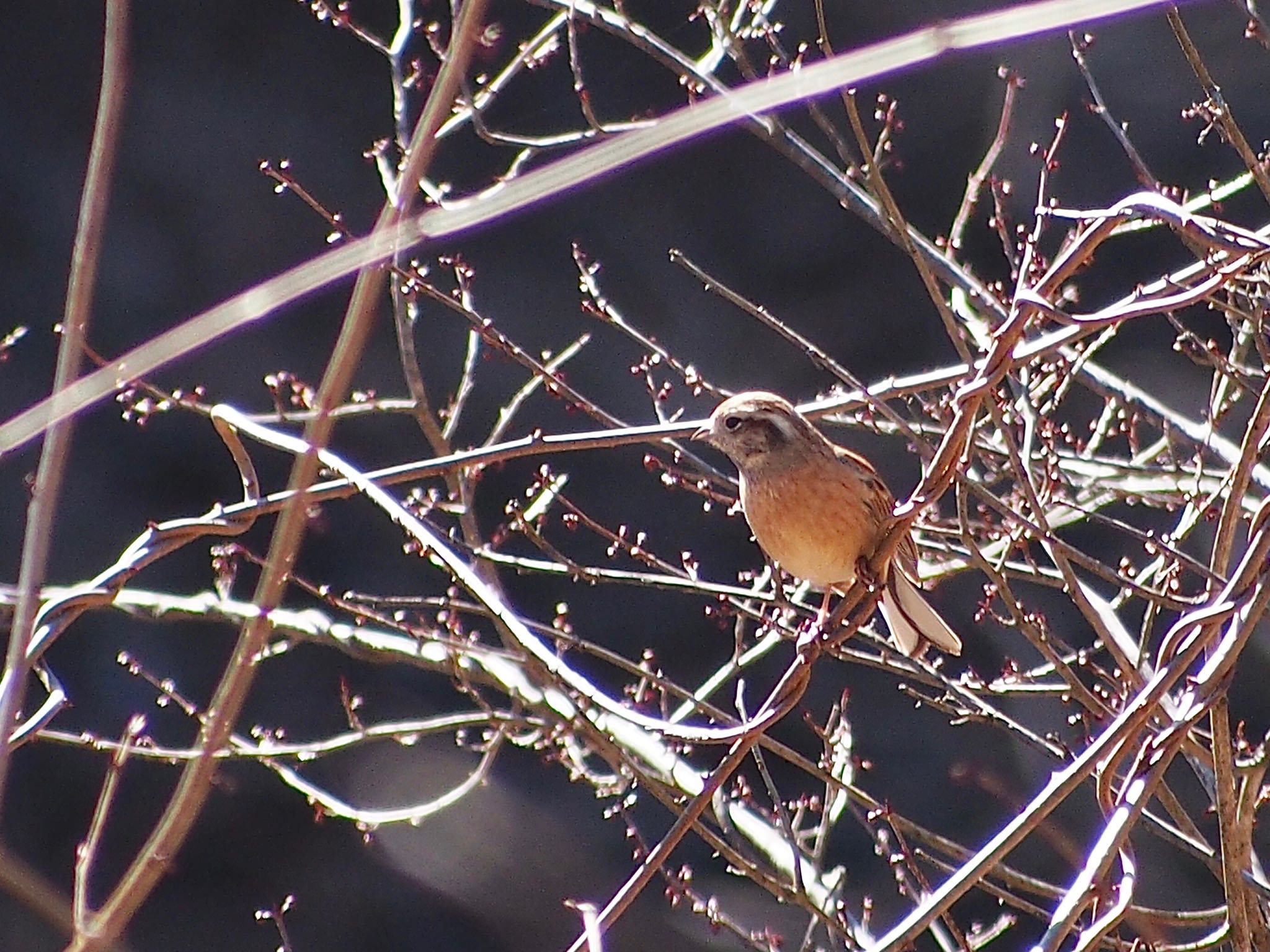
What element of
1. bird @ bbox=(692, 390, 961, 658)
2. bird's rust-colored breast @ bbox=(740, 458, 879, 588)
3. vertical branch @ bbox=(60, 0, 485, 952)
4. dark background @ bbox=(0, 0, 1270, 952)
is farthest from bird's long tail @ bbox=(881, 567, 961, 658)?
dark background @ bbox=(0, 0, 1270, 952)

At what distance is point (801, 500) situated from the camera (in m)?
4.12

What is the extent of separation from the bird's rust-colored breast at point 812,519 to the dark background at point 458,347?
3.54 meters

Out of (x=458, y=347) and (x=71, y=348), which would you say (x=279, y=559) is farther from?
(x=458, y=347)

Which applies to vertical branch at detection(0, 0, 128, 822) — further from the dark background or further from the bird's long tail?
the dark background

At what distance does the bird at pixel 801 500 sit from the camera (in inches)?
162

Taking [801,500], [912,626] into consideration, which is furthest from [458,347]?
[912,626]

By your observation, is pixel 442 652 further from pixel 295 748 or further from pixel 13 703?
pixel 13 703

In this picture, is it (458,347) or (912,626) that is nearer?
(912,626)

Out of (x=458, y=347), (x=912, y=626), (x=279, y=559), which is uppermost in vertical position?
(x=458, y=347)

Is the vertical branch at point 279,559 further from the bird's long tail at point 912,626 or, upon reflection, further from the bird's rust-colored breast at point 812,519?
the bird's rust-colored breast at point 812,519

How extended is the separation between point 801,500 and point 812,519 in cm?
5

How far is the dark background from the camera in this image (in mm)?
8148

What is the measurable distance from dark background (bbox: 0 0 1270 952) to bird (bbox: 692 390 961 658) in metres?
3.52

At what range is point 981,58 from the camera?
898 centimetres
